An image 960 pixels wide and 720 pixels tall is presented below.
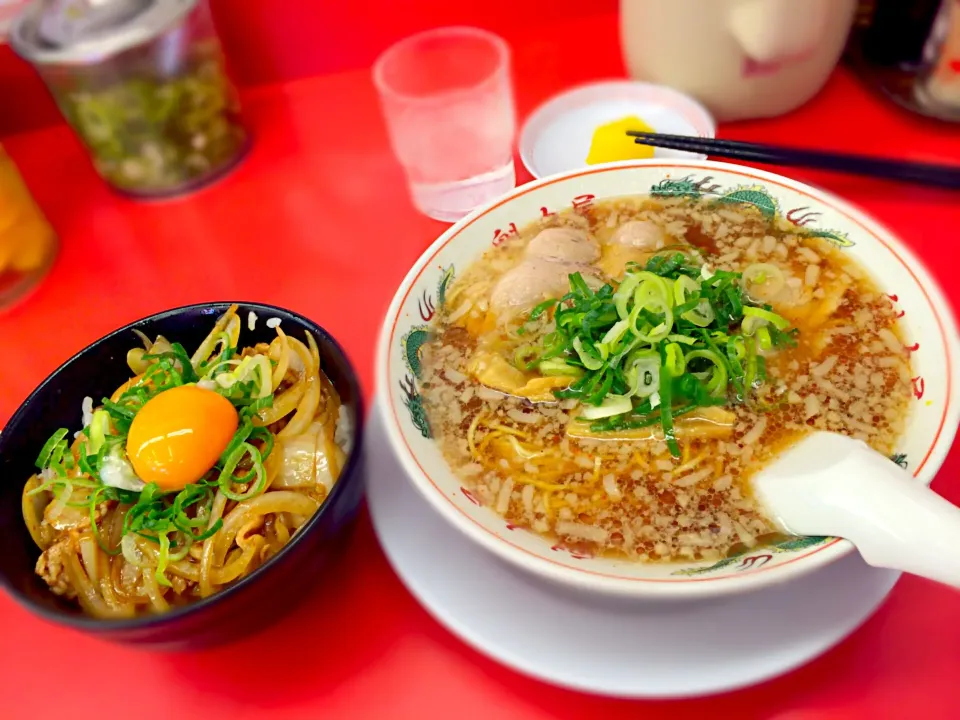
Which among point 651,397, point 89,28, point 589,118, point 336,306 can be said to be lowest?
point 336,306

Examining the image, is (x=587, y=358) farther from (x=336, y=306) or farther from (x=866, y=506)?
(x=336, y=306)

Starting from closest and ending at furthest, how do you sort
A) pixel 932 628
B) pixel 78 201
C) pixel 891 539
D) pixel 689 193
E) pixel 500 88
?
1. pixel 891 539
2. pixel 932 628
3. pixel 689 193
4. pixel 500 88
5. pixel 78 201

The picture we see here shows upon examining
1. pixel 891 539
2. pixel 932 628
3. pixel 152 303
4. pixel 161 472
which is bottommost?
pixel 152 303

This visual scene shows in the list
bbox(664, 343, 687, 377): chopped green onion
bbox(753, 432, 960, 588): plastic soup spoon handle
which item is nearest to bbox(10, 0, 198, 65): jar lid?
bbox(664, 343, 687, 377): chopped green onion

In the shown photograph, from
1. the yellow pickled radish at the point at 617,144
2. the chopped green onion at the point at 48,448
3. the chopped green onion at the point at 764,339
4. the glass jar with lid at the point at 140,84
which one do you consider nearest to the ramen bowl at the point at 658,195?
the chopped green onion at the point at 764,339

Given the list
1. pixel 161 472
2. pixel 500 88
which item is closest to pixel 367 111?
pixel 500 88

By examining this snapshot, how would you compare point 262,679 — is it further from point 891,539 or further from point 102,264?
point 102,264

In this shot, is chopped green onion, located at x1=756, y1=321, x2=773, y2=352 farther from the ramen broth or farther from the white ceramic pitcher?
the white ceramic pitcher

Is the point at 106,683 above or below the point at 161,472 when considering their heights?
below

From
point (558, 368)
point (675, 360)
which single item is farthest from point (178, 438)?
point (675, 360)
